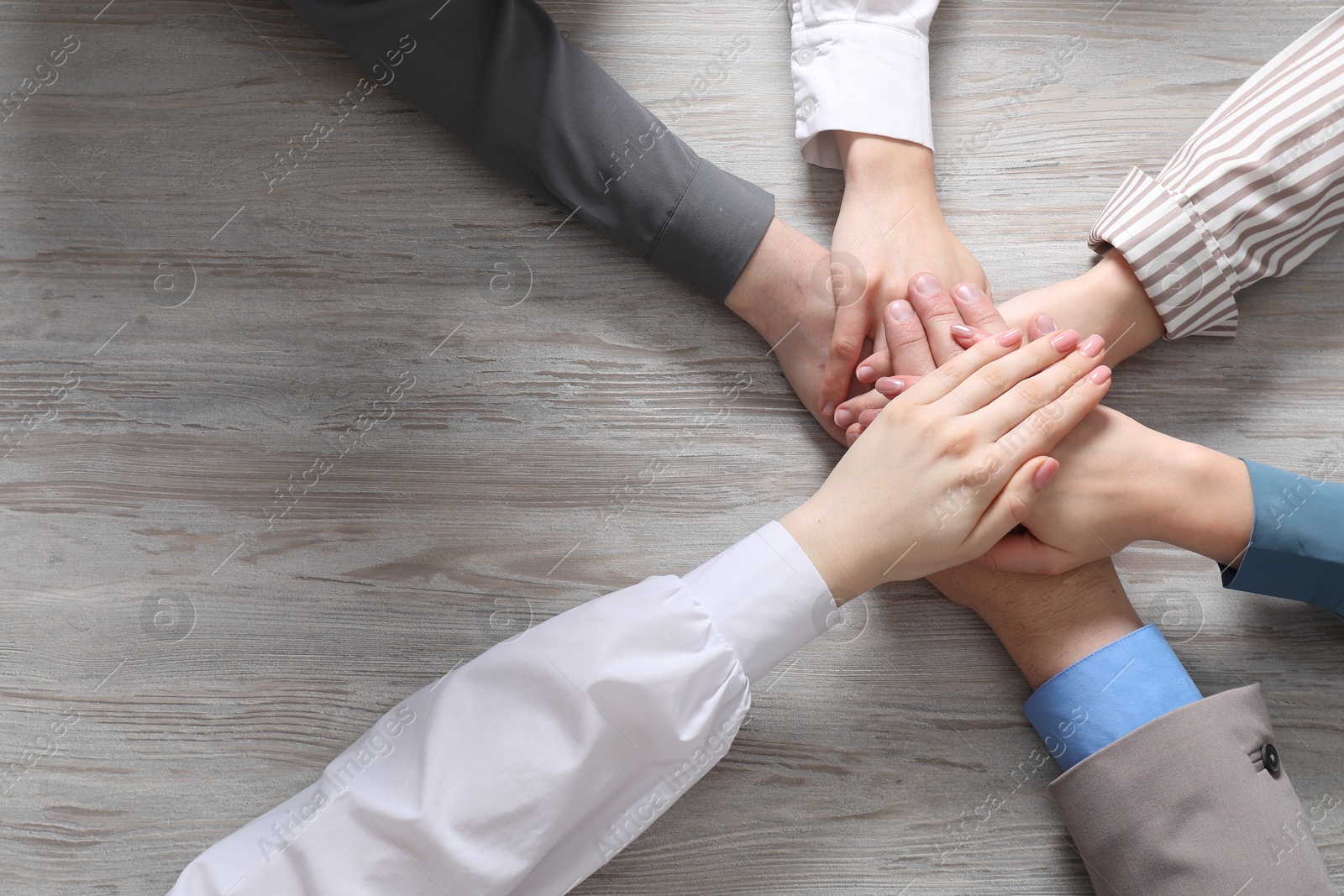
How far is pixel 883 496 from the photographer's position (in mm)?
741

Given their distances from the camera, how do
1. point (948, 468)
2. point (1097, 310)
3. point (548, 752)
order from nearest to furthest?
point (548, 752) < point (948, 468) < point (1097, 310)

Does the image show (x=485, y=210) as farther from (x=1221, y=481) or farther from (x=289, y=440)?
(x=1221, y=481)

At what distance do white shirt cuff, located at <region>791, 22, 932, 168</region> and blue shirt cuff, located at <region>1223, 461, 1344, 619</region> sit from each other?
1.65ft

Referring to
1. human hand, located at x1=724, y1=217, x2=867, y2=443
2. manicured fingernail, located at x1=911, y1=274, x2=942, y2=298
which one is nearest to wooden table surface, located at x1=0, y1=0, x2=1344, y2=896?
human hand, located at x1=724, y1=217, x2=867, y2=443

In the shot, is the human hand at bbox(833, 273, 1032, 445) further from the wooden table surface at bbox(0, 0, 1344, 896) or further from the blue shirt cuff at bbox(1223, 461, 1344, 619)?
the blue shirt cuff at bbox(1223, 461, 1344, 619)

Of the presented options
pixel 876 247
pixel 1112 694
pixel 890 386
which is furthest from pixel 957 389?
pixel 1112 694

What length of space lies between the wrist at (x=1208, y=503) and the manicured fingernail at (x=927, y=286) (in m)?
0.28

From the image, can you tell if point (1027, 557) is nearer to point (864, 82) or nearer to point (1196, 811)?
point (1196, 811)

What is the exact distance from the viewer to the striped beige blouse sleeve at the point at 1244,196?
794 millimetres

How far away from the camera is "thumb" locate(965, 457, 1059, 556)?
0.75 metres

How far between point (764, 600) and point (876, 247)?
0.40m

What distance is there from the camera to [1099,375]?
771 millimetres

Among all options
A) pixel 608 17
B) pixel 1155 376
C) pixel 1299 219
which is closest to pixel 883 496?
pixel 1155 376

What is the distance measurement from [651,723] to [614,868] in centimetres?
27
